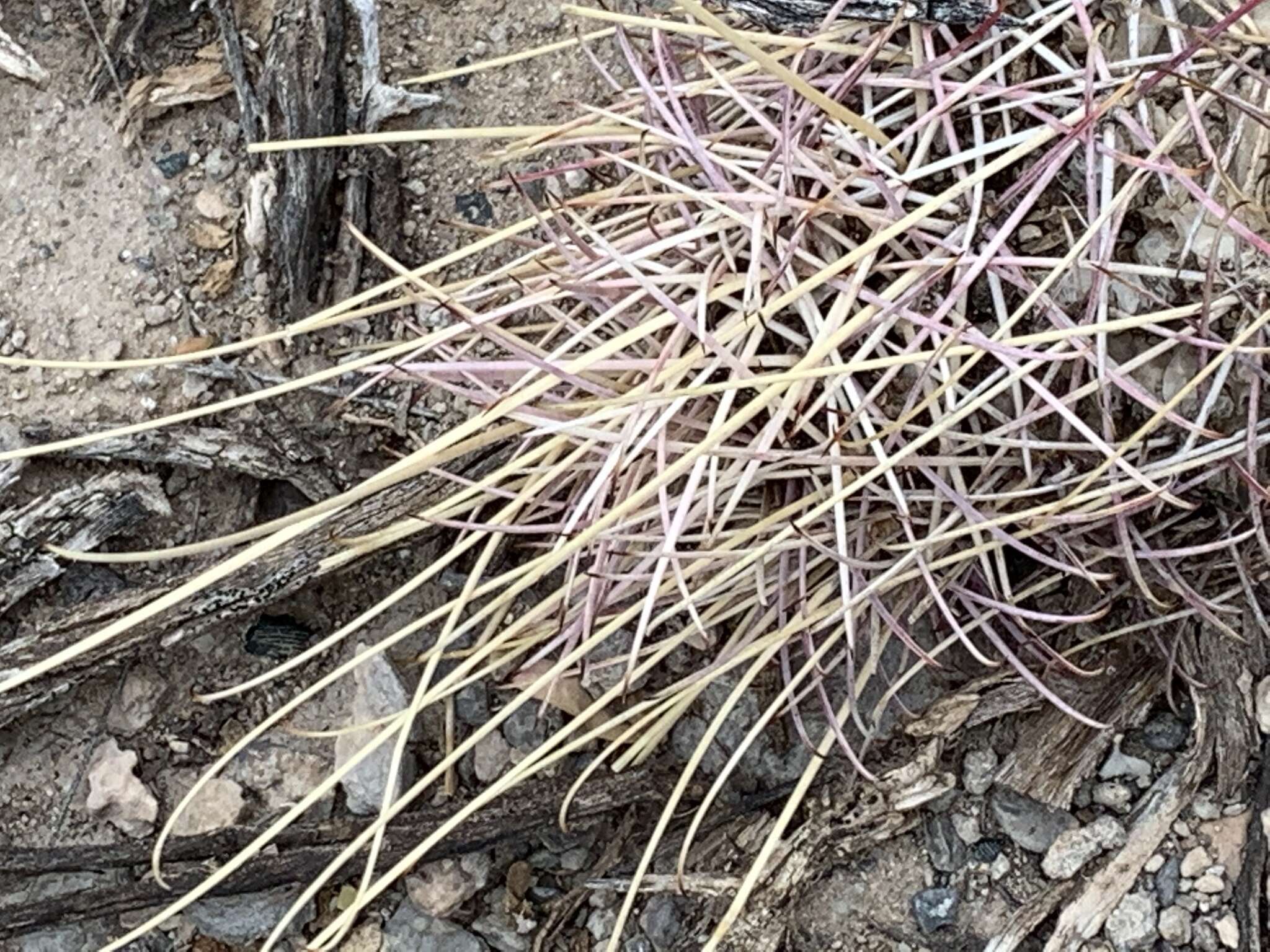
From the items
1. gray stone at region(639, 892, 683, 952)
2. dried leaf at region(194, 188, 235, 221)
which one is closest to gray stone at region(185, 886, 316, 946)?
gray stone at region(639, 892, 683, 952)

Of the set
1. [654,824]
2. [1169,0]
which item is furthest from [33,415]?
[1169,0]

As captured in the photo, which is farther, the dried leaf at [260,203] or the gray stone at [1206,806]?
the dried leaf at [260,203]

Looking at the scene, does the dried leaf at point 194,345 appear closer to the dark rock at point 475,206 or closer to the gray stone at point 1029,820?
the dark rock at point 475,206

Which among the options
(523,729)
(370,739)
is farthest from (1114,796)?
(370,739)

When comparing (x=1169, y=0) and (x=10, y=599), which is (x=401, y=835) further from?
(x=1169, y=0)

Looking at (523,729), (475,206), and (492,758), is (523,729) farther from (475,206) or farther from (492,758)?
(475,206)

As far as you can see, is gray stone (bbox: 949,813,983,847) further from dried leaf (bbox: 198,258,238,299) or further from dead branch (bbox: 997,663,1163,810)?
dried leaf (bbox: 198,258,238,299)

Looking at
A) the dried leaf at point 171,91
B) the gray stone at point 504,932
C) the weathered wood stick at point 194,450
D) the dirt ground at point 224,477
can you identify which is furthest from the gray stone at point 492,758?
the dried leaf at point 171,91
